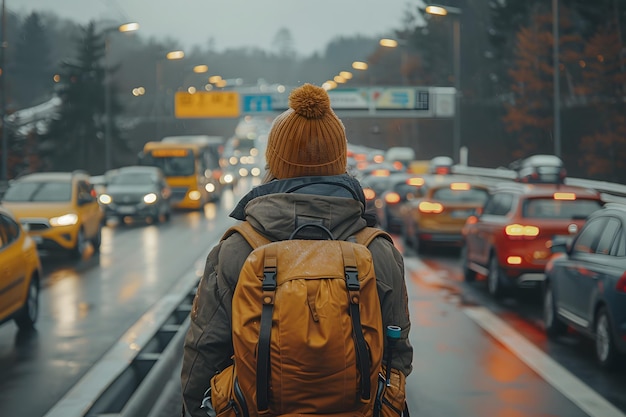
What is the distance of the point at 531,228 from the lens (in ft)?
46.5

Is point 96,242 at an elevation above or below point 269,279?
below

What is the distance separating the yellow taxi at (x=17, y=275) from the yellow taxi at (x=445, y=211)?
35.9 feet

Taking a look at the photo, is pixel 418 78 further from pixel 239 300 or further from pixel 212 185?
pixel 239 300

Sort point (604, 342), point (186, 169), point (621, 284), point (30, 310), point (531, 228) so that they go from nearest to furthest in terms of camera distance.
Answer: point (621, 284), point (604, 342), point (30, 310), point (531, 228), point (186, 169)

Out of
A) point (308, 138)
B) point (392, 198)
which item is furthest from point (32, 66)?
point (308, 138)

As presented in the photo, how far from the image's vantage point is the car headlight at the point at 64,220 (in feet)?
67.6

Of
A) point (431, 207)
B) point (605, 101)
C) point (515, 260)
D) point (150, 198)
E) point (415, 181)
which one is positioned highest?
point (605, 101)

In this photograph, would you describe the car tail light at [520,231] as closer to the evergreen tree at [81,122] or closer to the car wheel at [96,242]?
the car wheel at [96,242]

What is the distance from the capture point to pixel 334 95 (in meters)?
64.2

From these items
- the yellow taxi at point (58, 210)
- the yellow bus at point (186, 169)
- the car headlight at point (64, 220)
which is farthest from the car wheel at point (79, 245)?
the yellow bus at point (186, 169)

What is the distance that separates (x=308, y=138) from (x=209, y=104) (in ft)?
230

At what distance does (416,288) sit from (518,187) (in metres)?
2.29

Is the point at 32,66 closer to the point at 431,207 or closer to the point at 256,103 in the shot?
the point at 256,103

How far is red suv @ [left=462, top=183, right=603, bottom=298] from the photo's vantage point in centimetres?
1414
